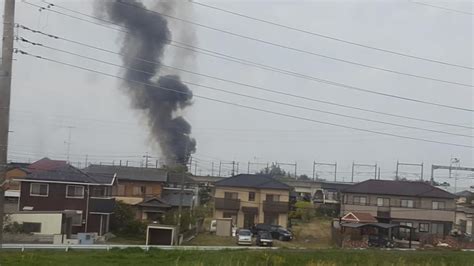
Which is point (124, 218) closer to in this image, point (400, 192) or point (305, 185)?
point (400, 192)

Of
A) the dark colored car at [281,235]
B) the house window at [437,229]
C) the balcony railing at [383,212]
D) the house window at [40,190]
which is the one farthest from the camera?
the balcony railing at [383,212]

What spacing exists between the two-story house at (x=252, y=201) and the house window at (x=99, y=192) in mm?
13049

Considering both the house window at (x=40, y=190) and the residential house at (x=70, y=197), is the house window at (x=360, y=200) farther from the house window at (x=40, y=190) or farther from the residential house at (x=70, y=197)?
the house window at (x=40, y=190)

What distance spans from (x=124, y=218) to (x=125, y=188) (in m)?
11.3

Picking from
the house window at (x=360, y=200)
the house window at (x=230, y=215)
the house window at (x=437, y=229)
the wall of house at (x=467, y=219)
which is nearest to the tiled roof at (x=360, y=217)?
the house window at (x=360, y=200)

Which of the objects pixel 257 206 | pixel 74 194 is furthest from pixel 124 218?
pixel 257 206

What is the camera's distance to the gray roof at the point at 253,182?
52938mm

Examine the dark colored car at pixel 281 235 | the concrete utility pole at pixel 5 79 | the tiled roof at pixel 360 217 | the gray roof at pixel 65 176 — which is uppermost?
the concrete utility pole at pixel 5 79

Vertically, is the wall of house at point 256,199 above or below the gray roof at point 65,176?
below

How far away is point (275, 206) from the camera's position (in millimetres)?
51969

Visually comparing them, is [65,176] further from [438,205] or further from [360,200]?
[438,205]

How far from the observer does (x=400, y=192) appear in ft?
Answer: 171

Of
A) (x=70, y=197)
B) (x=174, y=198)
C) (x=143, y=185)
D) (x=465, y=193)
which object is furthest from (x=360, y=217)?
(x=465, y=193)

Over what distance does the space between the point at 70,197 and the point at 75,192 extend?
1.62ft
